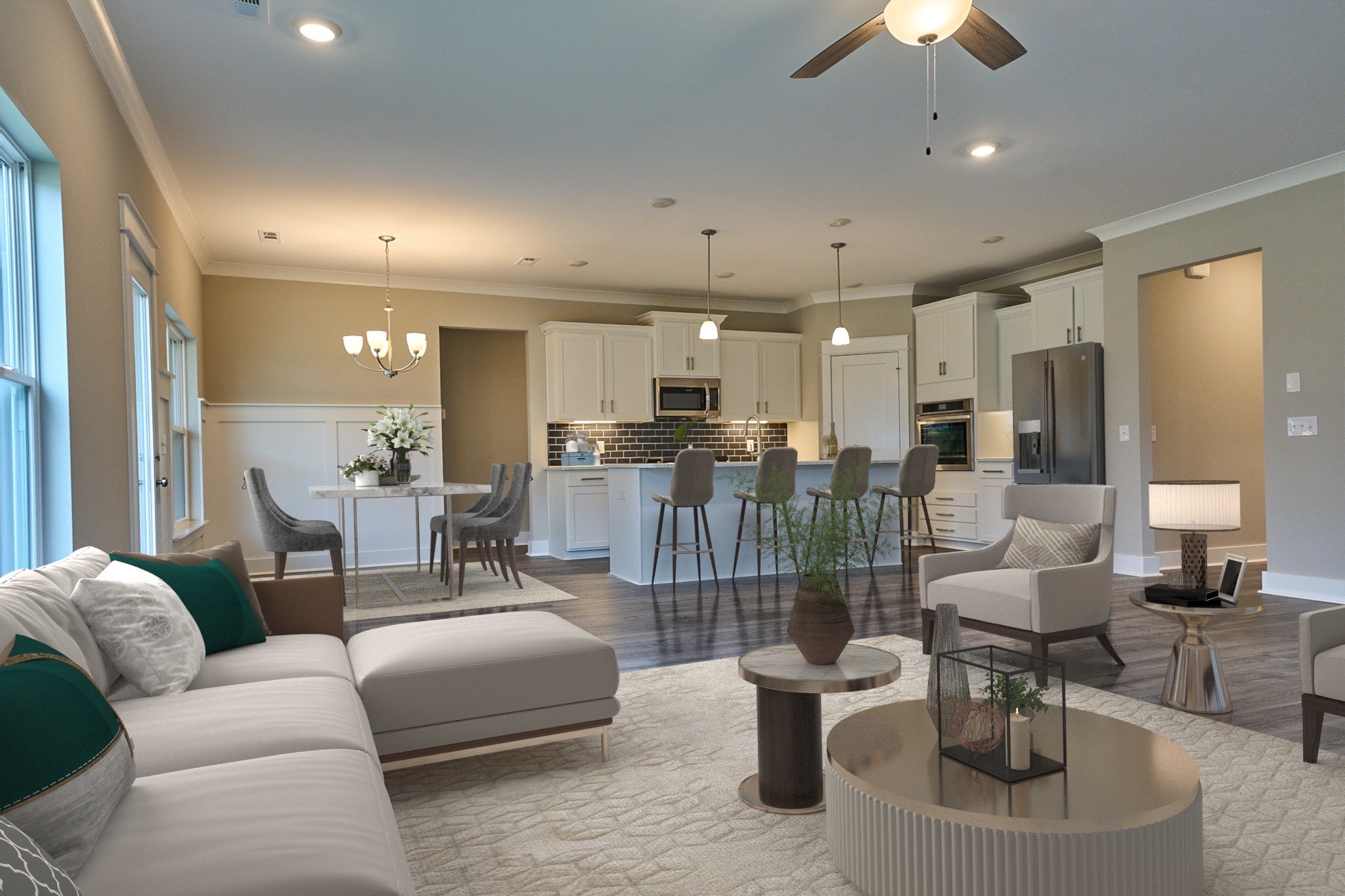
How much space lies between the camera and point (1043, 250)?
7422mm

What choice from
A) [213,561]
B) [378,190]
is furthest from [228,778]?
[378,190]

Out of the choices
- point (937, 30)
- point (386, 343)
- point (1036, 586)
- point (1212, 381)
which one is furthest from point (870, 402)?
point (937, 30)

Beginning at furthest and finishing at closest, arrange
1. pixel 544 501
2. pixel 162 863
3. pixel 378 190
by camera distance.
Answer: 1. pixel 544 501
2. pixel 378 190
3. pixel 162 863

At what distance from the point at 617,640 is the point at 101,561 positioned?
8.37 feet

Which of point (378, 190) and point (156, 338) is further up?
point (378, 190)

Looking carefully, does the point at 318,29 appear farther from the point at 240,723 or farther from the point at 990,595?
the point at 990,595

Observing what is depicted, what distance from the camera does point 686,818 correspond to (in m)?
2.27

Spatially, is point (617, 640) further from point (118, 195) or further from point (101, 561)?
point (118, 195)

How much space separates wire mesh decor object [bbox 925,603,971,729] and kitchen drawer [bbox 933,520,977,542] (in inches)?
251

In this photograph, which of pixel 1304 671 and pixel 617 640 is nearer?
pixel 1304 671

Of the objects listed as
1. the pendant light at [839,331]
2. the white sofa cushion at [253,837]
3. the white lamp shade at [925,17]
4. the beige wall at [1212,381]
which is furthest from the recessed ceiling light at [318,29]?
the beige wall at [1212,381]

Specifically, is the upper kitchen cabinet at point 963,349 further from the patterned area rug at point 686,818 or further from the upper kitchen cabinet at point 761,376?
the patterned area rug at point 686,818

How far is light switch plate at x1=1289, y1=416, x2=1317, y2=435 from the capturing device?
17.4ft

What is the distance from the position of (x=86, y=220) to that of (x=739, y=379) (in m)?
6.80
